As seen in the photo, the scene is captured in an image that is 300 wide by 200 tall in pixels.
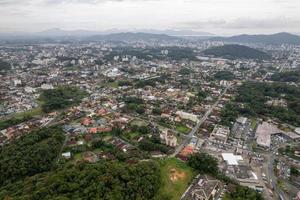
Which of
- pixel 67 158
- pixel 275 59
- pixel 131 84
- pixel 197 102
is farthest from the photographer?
pixel 275 59

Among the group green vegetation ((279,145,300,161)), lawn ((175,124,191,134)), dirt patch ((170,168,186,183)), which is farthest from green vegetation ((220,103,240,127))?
dirt patch ((170,168,186,183))

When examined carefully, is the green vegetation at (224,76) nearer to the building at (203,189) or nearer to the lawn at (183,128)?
the lawn at (183,128)

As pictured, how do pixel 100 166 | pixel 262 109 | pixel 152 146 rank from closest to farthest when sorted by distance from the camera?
pixel 100 166
pixel 152 146
pixel 262 109

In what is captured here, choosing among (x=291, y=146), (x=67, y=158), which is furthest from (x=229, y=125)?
(x=67, y=158)

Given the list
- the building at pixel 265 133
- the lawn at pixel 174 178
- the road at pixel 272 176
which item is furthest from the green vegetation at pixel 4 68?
the road at pixel 272 176

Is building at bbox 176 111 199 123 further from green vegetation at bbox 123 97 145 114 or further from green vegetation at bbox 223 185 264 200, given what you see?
green vegetation at bbox 223 185 264 200

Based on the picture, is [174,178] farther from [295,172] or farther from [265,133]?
[265,133]

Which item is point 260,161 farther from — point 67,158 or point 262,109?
point 67,158

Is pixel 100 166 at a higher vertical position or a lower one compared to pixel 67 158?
higher
